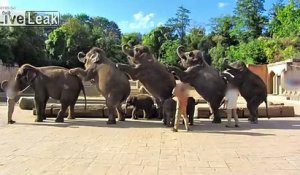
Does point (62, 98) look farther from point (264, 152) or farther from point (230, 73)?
point (264, 152)

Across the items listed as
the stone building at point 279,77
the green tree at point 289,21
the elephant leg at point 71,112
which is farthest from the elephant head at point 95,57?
the green tree at point 289,21

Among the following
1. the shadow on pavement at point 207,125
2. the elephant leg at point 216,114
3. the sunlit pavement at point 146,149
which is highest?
the elephant leg at point 216,114

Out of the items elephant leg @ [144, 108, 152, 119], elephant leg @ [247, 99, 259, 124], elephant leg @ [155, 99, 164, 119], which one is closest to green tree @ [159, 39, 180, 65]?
elephant leg @ [144, 108, 152, 119]

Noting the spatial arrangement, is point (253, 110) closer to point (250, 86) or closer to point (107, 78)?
point (250, 86)

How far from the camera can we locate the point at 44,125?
13711mm

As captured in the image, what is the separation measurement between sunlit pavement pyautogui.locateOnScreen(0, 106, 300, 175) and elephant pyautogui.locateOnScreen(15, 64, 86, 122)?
123 cm

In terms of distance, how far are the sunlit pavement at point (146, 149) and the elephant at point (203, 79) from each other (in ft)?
3.48

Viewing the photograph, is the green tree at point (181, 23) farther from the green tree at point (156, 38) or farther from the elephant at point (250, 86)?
the elephant at point (250, 86)

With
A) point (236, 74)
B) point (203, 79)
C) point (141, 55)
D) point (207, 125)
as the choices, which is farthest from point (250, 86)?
point (141, 55)

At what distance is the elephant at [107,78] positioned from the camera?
46.5 feet

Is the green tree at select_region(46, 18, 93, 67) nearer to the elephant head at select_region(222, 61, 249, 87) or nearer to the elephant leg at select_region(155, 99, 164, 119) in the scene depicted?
the elephant leg at select_region(155, 99, 164, 119)

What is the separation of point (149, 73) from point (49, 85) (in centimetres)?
331

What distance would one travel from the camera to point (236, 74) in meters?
14.9

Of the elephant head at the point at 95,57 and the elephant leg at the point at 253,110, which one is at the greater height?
the elephant head at the point at 95,57
